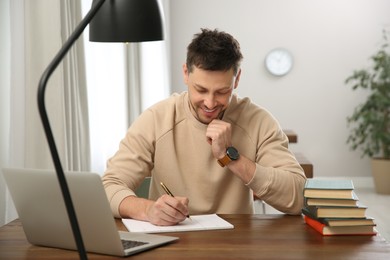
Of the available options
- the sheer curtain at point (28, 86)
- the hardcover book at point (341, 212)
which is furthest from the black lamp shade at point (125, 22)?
the hardcover book at point (341, 212)

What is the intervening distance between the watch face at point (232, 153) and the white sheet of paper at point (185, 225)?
24cm

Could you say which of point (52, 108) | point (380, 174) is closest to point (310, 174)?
point (52, 108)

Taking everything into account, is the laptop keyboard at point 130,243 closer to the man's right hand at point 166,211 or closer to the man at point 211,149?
the man's right hand at point 166,211

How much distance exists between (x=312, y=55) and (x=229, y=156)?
6.44 m

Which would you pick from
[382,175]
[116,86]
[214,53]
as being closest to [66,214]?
[214,53]

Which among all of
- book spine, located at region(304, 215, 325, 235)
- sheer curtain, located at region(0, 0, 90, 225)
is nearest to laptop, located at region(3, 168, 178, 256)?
book spine, located at region(304, 215, 325, 235)

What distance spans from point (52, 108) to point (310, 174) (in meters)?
1.94

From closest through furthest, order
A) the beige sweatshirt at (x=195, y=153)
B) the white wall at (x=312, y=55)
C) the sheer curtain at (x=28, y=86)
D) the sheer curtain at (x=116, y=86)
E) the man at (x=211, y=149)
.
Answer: the man at (x=211, y=149)
the beige sweatshirt at (x=195, y=153)
the sheer curtain at (x=28, y=86)
the sheer curtain at (x=116, y=86)
the white wall at (x=312, y=55)

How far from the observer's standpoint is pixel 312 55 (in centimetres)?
872

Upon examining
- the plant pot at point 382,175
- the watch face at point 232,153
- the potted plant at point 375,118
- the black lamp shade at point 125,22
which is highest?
the black lamp shade at point 125,22

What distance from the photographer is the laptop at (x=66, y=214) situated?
1.80 meters

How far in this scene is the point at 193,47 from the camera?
8.26ft

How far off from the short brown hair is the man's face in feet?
0.07

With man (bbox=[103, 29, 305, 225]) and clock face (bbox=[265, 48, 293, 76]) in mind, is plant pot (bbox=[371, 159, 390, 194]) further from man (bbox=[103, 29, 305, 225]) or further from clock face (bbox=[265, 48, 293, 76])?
man (bbox=[103, 29, 305, 225])
